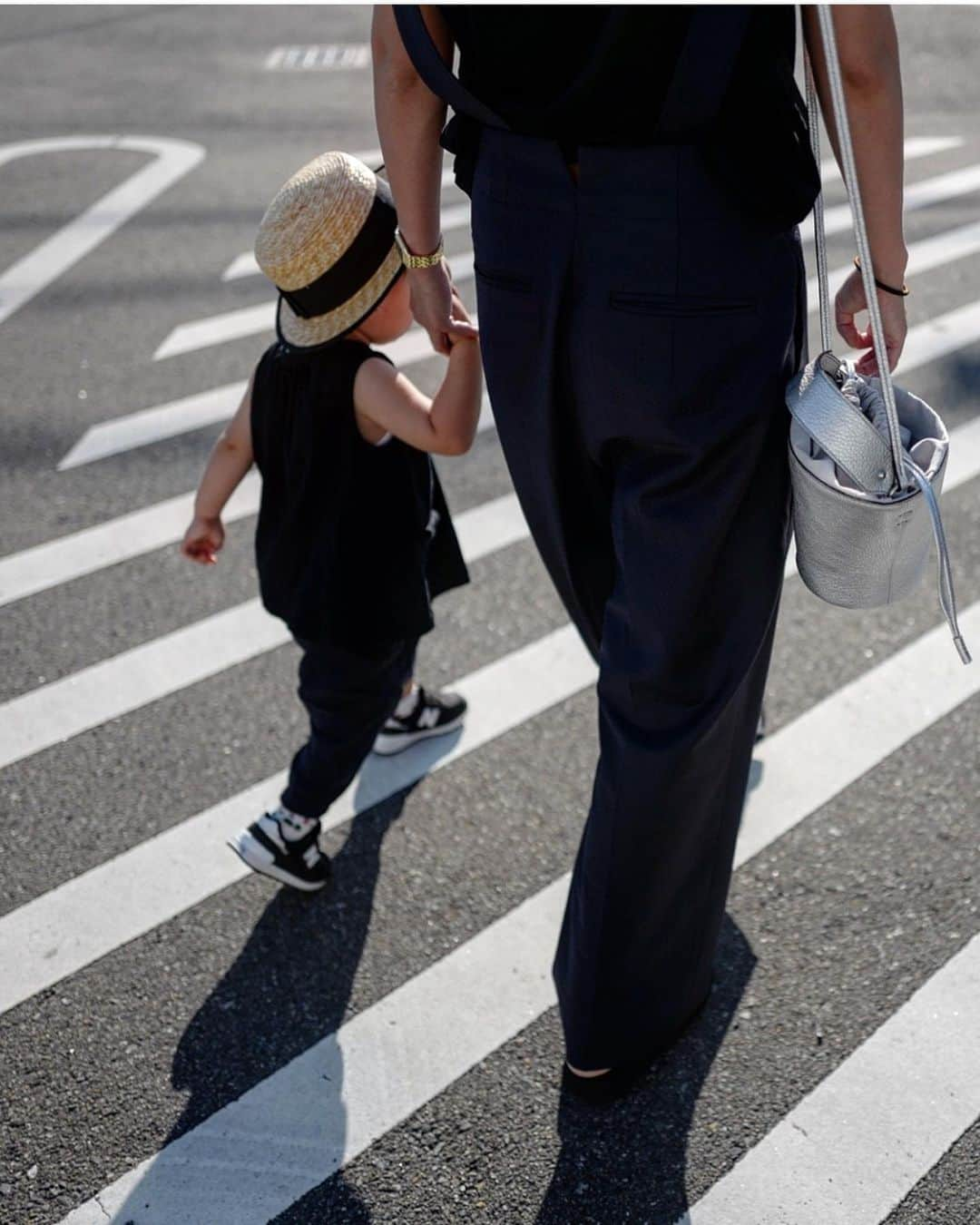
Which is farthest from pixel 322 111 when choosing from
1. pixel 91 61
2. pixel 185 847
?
pixel 185 847

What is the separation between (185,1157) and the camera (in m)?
2.17

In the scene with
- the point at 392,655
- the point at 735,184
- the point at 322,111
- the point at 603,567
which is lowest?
the point at 322,111

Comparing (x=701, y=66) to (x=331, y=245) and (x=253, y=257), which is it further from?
(x=253, y=257)

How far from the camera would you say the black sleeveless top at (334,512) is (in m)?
2.41

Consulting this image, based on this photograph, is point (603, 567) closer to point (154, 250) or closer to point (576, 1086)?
point (576, 1086)

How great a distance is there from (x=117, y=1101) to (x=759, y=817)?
1.36 metres

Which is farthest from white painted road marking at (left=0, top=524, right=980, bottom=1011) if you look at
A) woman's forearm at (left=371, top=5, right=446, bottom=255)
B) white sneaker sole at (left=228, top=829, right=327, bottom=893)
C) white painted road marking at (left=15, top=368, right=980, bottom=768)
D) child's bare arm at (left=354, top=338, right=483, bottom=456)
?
woman's forearm at (left=371, top=5, right=446, bottom=255)

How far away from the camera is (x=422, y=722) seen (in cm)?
311

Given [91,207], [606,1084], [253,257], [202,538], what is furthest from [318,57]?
[606,1084]

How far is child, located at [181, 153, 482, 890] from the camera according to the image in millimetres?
2287

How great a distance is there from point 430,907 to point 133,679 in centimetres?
111

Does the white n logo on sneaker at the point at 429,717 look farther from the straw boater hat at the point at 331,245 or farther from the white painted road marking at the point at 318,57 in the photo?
the white painted road marking at the point at 318,57

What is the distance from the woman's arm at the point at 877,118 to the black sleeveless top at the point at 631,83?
0.14 feet

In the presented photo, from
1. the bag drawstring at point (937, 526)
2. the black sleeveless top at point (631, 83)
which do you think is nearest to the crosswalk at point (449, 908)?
the bag drawstring at point (937, 526)
